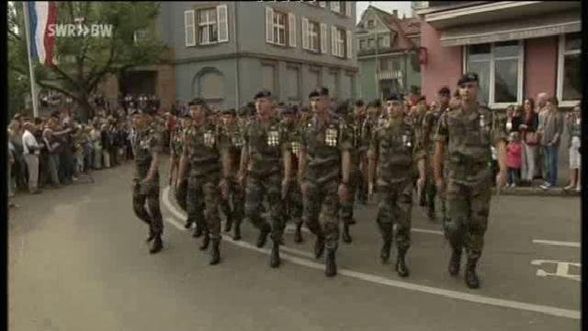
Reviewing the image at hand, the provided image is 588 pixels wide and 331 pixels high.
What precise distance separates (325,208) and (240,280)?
0.73m

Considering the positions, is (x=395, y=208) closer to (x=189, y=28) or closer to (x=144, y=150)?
(x=144, y=150)

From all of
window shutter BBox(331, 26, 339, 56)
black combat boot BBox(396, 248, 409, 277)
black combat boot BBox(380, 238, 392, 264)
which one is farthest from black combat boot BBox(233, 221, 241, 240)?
window shutter BBox(331, 26, 339, 56)

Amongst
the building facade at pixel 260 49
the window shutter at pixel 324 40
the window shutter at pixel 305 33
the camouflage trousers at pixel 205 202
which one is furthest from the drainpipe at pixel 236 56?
the camouflage trousers at pixel 205 202

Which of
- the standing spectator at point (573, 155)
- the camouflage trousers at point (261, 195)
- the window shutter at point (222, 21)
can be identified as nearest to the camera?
the window shutter at point (222, 21)

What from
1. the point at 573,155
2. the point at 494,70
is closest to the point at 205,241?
the point at 494,70

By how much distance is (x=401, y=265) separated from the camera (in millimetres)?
4188

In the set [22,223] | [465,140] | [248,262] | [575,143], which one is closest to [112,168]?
[22,223]

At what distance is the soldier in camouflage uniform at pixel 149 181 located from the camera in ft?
14.3

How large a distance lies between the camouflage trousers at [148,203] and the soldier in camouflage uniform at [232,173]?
0.59 m

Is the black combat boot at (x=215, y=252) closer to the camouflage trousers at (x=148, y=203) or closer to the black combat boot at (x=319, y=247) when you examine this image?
the camouflage trousers at (x=148, y=203)

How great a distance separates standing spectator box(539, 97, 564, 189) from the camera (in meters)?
7.73

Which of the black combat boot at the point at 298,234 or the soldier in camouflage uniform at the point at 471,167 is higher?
the soldier in camouflage uniform at the point at 471,167

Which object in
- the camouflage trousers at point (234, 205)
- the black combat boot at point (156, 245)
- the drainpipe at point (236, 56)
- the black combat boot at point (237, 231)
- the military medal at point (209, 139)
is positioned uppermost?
the drainpipe at point (236, 56)

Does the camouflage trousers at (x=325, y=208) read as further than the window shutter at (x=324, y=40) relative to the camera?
Yes
